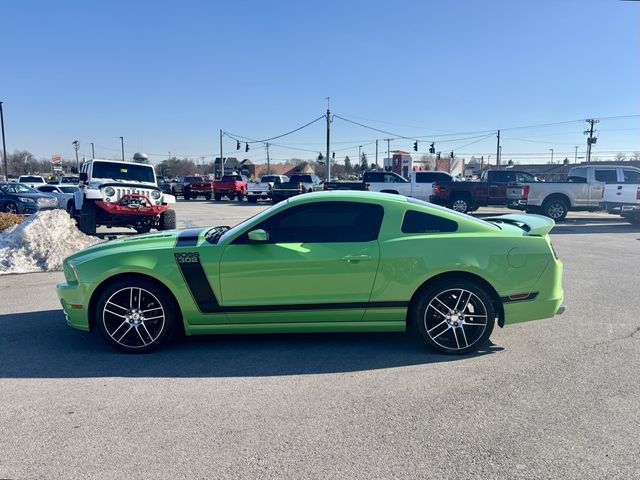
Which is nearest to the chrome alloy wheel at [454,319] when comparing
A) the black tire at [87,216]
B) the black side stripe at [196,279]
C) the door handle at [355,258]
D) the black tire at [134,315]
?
the door handle at [355,258]

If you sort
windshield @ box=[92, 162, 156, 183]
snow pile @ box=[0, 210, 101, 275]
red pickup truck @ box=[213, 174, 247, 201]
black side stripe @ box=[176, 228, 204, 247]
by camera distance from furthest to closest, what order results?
red pickup truck @ box=[213, 174, 247, 201]
windshield @ box=[92, 162, 156, 183]
snow pile @ box=[0, 210, 101, 275]
black side stripe @ box=[176, 228, 204, 247]

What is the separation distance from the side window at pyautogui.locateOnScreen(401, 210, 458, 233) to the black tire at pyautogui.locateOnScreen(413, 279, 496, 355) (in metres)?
0.52

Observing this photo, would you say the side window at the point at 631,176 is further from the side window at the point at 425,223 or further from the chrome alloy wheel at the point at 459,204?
the side window at the point at 425,223

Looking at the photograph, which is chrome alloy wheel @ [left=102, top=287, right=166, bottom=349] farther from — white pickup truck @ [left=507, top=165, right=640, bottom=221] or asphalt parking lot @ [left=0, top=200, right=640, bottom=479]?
white pickup truck @ [left=507, top=165, right=640, bottom=221]

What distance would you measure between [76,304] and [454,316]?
3.60m

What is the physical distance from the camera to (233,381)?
155 inches

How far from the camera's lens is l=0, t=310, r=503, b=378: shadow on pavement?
4145 millimetres

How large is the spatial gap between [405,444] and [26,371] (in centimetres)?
333

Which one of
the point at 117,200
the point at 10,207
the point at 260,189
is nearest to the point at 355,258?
Result: the point at 117,200

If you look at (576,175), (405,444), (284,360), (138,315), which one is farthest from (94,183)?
(576,175)

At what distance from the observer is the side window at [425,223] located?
15.0ft

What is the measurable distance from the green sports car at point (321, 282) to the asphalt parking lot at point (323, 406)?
1.03 ft

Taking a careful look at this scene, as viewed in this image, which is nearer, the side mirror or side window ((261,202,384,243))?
the side mirror

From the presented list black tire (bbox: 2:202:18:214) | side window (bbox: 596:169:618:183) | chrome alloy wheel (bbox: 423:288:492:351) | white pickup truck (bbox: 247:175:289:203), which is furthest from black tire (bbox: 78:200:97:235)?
white pickup truck (bbox: 247:175:289:203)
